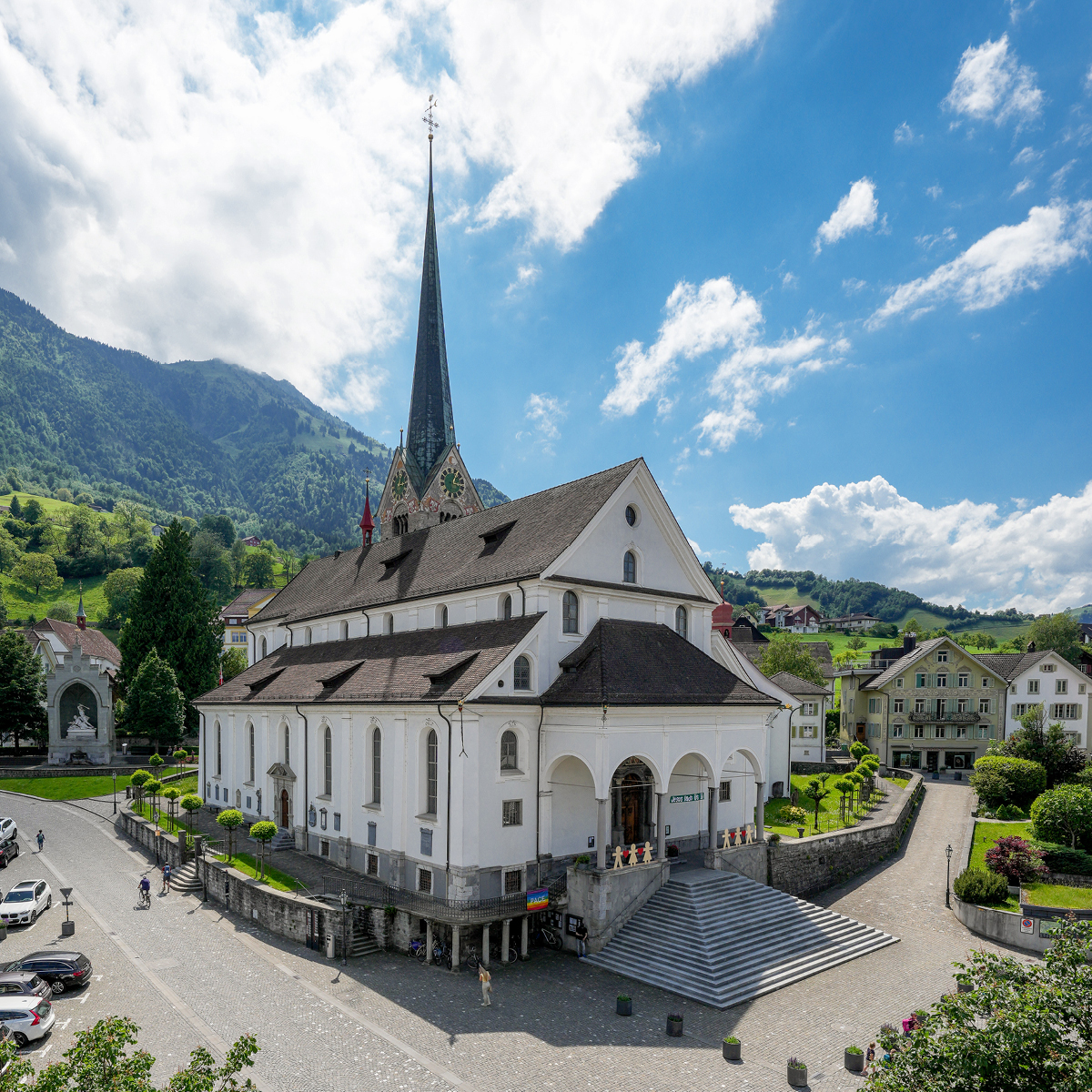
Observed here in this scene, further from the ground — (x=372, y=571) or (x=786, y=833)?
(x=372, y=571)

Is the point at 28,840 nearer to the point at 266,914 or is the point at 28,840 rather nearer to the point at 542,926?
the point at 266,914

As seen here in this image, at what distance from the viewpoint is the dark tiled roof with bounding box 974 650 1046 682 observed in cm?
6988

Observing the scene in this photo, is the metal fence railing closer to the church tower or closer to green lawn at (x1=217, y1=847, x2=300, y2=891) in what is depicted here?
green lawn at (x1=217, y1=847, x2=300, y2=891)

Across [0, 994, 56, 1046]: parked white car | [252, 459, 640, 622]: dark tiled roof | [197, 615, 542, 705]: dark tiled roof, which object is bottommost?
[0, 994, 56, 1046]: parked white car

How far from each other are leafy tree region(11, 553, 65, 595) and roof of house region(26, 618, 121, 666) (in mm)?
45287

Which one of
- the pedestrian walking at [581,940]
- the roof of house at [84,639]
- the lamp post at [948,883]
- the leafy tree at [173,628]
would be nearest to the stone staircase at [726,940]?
the pedestrian walking at [581,940]

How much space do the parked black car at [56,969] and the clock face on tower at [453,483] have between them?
36823 mm

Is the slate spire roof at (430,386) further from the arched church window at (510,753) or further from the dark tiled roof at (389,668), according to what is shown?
the arched church window at (510,753)

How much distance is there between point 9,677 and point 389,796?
54.6 m

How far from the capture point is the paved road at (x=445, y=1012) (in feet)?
64.2

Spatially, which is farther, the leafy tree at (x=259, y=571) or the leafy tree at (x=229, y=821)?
the leafy tree at (x=259, y=571)

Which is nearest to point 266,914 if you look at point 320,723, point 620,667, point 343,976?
point 343,976

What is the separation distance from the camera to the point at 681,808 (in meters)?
33.8

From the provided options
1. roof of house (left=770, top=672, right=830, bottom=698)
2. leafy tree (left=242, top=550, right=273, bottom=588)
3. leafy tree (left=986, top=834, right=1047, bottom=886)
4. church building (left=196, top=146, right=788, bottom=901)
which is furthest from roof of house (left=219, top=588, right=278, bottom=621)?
leafy tree (left=986, top=834, right=1047, bottom=886)
